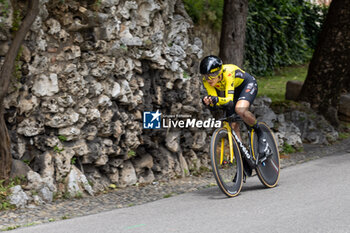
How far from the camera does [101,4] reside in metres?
8.84

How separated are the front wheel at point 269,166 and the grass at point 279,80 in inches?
303

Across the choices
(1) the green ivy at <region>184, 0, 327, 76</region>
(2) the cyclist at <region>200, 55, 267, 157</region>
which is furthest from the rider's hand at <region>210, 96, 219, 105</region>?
(1) the green ivy at <region>184, 0, 327, 76</region>

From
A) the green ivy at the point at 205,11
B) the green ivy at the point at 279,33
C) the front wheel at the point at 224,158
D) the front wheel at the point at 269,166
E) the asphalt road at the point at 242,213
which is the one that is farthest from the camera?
the green ivy at the point at 279,33

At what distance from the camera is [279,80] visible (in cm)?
2164

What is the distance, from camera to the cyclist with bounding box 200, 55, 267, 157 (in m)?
7.43

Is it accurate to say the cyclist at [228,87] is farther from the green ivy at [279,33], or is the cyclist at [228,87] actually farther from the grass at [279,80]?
the green ivy at [279,33]

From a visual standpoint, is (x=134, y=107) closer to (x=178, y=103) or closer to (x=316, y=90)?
(x=178, y=103)

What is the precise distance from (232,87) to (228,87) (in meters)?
0.06

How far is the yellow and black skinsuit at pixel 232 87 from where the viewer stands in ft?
24.4

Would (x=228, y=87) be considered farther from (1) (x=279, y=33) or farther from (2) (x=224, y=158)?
(1) (x=279, y=33)

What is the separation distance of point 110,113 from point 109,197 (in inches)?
57.2

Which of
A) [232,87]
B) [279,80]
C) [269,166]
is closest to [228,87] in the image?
[232,87]

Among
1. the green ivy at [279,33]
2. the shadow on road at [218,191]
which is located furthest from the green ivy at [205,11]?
the green ivy at [279,33]

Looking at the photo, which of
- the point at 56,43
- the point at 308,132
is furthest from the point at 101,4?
the point at 308,132
